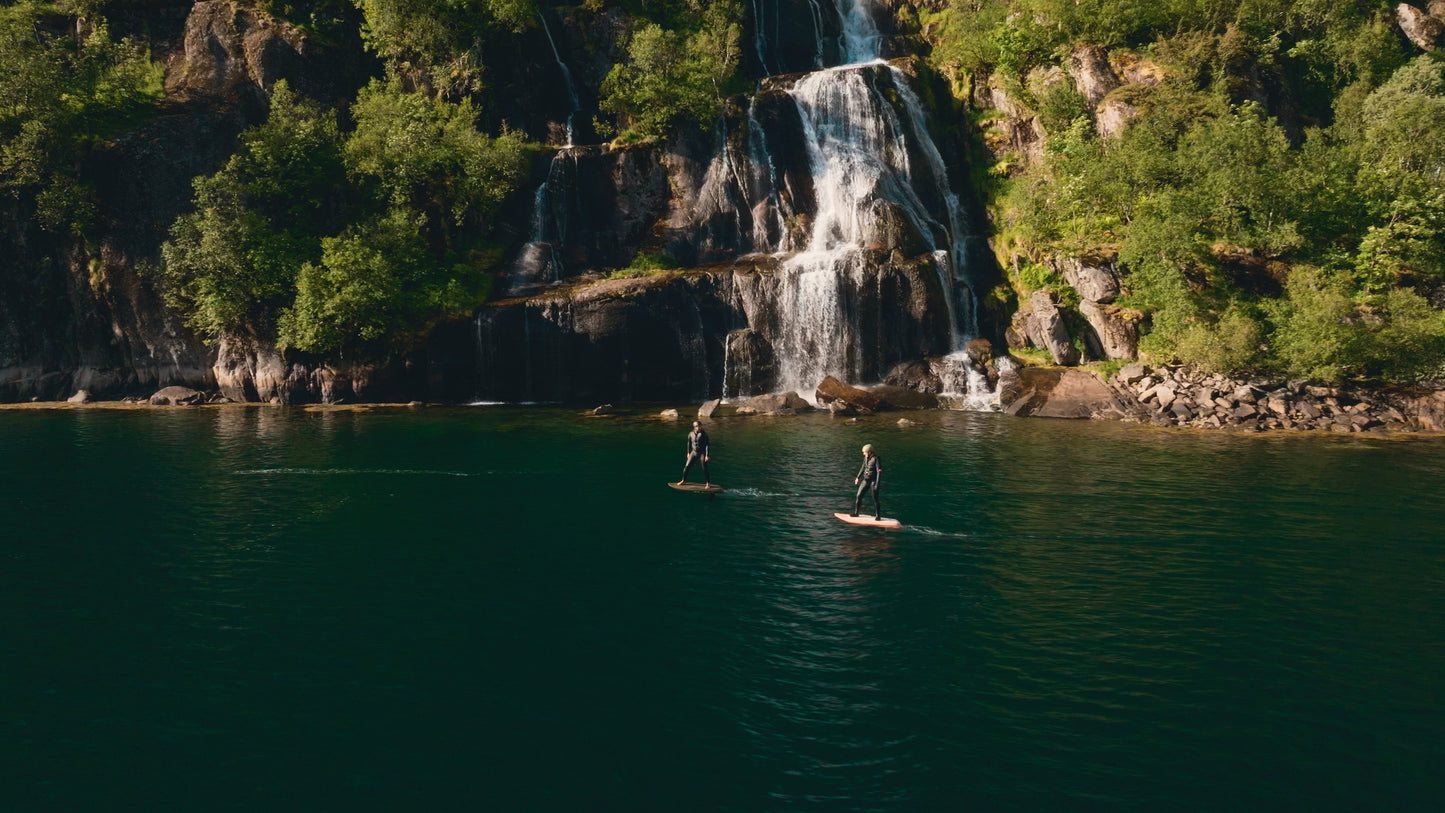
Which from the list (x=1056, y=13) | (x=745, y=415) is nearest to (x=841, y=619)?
(x=745, y=415)

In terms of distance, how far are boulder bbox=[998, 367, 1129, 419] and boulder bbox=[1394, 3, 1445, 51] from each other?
191ft

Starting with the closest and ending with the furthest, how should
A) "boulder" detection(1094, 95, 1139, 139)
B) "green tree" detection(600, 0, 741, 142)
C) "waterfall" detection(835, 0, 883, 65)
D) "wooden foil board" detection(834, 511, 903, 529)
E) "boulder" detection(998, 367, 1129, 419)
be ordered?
1. "wooden foil board" detection(834, 511, 903, 529)
2. "boulder" detection(998, 367, 1129, 419)
3. "boulder" detection(1094, 95, 1139, 139)
4. "green tree" detection(600, 0, 741, 142)
5. "waterfall" detection(835, 0, 883, 65)

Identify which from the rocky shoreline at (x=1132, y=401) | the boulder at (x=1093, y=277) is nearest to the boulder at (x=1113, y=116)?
the boulder at (x=1093, y=277)

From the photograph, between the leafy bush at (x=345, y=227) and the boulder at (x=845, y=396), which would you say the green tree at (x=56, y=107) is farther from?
the boulder at (x=845, y=396)

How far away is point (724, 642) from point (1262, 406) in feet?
144

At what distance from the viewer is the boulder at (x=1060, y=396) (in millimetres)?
51438

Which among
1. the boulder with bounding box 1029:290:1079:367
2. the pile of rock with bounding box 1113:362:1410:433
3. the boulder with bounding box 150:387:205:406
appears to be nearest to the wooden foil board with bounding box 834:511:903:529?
the pile of rock with bounding box 1113:362:1410:433

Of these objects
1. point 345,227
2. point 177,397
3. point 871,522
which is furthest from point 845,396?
point 177,397

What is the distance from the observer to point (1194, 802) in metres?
11.9

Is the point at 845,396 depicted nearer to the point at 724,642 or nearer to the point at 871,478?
the point at 871,478

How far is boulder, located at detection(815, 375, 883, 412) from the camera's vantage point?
55.1m

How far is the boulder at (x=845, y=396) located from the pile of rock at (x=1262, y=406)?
17.1 meters

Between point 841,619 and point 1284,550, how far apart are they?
50.0ft

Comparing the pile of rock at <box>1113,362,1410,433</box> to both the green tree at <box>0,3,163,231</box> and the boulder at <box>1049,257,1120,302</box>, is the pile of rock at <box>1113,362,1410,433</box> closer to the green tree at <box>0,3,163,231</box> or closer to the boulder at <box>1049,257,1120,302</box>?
the boulder at <box>1049,257,1120,302</box>
